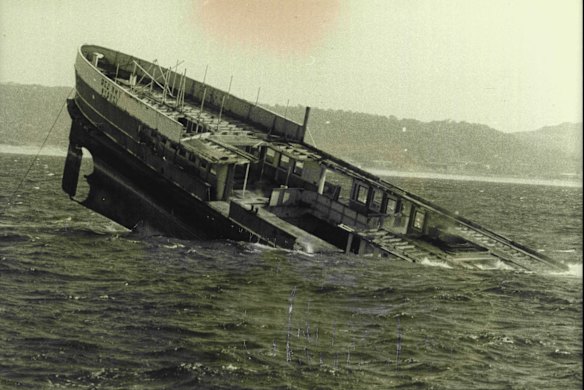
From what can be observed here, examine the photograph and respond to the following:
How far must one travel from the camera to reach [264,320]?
25703 mm

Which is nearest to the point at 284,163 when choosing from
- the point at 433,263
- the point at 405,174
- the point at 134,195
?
the point at 134,195

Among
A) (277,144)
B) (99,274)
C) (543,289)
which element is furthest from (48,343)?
(277,144)

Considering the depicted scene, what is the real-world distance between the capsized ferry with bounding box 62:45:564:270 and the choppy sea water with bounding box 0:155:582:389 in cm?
152

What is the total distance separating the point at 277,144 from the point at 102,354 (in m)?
25.8

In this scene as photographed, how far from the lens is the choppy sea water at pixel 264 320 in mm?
20594

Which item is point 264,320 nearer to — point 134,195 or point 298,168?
point 134,195

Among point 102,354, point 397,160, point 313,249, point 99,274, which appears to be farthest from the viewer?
point 397,160

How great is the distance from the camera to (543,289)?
107 ft

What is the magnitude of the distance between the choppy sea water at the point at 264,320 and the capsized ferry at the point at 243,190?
1.52 meters

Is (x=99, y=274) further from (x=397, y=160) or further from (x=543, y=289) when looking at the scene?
(x=397, y=160)

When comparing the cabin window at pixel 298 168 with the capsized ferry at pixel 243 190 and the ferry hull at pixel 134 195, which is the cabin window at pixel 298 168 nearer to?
the capsized ferry at pixel 243 190

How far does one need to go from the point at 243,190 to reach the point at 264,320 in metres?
16.7

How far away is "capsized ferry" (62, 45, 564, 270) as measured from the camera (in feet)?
124

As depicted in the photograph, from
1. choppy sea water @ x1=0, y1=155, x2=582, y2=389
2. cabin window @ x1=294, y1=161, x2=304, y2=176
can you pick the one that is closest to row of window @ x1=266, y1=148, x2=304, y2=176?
cabin window @ x1=294, y1=161, x2=304, y2=176
